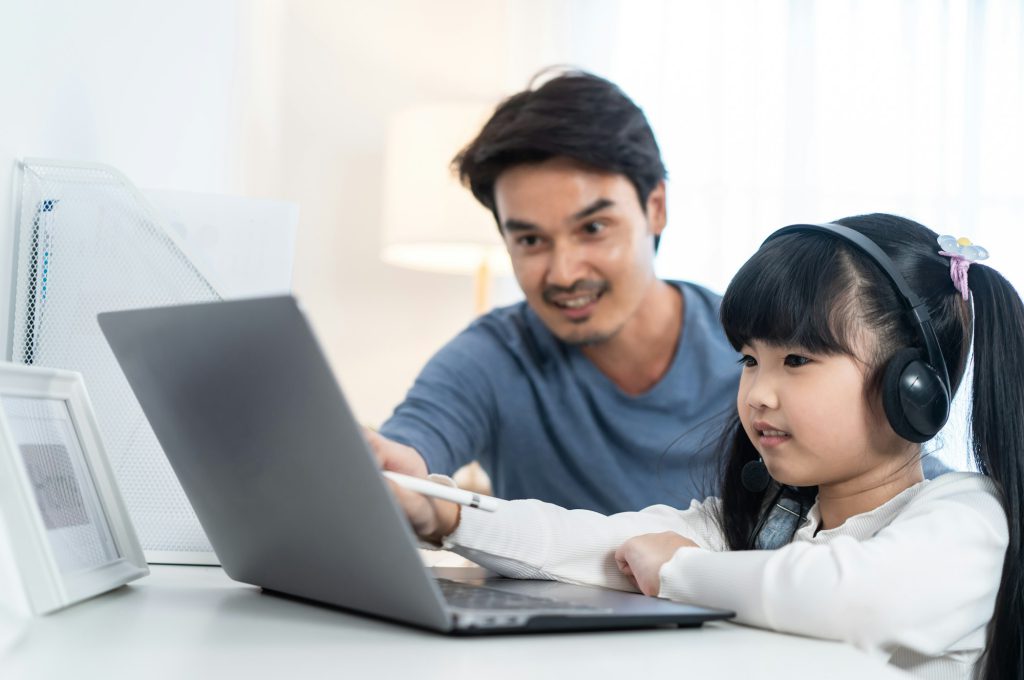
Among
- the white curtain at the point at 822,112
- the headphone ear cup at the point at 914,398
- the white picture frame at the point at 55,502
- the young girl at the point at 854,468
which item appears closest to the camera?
the white picture frame at the point at 55,502

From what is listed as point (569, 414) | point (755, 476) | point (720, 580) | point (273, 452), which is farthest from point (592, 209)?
point (273, 452)

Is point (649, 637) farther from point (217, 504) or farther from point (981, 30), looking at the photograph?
point (981, 30)

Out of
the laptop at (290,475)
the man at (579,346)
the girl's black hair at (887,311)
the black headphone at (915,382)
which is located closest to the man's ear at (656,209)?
the man at (579,346)

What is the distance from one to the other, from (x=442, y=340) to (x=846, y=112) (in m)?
1.35

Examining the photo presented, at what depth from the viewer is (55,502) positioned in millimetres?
617

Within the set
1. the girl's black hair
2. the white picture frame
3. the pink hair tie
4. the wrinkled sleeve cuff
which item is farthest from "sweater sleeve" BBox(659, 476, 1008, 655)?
the white picture frame

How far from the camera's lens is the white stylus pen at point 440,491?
63 centimetres

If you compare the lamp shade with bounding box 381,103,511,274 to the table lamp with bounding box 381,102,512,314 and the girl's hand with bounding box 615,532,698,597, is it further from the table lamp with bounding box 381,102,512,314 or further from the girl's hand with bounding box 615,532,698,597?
the girl's hand with bounding box 615,532,698,597

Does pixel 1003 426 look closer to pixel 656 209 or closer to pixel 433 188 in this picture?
pixel 656 209

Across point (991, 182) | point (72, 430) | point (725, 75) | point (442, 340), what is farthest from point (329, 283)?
point (72, 430)

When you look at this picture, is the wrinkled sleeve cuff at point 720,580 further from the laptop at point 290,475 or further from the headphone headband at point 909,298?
the headphone headband at point 909,298

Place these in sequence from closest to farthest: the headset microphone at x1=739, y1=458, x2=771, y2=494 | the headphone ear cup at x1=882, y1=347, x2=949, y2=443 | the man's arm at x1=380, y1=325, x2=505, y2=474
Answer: the headphone ear cup at x1=882, y1=347, x2=949, y2=443
the headset microphone at x1=739, y1=458, x2=771, y2=494
the man's arm at x1=380, y1=325, x2=505, y2=474

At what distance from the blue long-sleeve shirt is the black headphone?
67cm

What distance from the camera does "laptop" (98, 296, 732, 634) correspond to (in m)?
0.47
